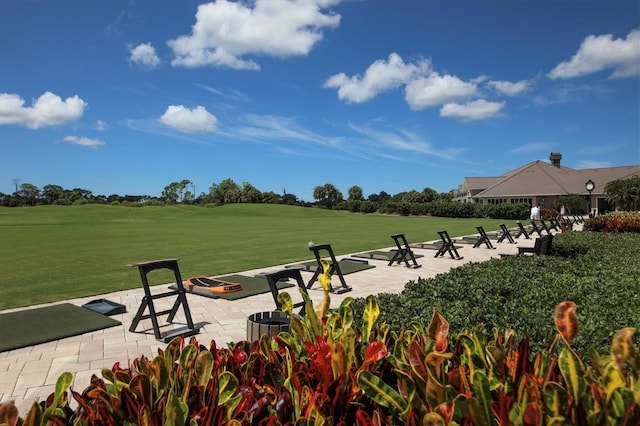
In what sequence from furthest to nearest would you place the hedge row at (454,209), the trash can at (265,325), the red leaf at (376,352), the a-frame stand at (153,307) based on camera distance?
the hedge row at (454,209) → the a-frame stand at (153,307) → the trash can at (265,325) → the red leaf at (376,352)

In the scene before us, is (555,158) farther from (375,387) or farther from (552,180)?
(375,387)

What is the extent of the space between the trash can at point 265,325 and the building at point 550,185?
45799 millimetres

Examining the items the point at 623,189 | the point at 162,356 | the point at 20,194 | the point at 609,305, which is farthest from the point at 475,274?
the point at 20,194

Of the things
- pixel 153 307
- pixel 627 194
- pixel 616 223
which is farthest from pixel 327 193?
pixel 153 307

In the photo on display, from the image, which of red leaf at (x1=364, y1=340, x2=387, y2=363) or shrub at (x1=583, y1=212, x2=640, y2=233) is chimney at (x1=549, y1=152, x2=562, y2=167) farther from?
red leaf at (x1=364, y1=340, x2=387, y2=363)

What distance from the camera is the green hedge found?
300 cm

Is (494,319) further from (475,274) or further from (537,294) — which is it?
(475,274)

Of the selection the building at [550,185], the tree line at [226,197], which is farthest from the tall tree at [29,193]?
the building at [550,185]

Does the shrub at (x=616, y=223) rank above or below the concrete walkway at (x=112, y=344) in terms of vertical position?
above

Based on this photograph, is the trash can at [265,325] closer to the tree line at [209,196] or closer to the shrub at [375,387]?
the shrub at [375,387]

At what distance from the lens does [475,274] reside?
5383mm

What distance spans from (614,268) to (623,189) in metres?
32.5

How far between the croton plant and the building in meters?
47.6

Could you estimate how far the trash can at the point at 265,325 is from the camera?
3.91m
